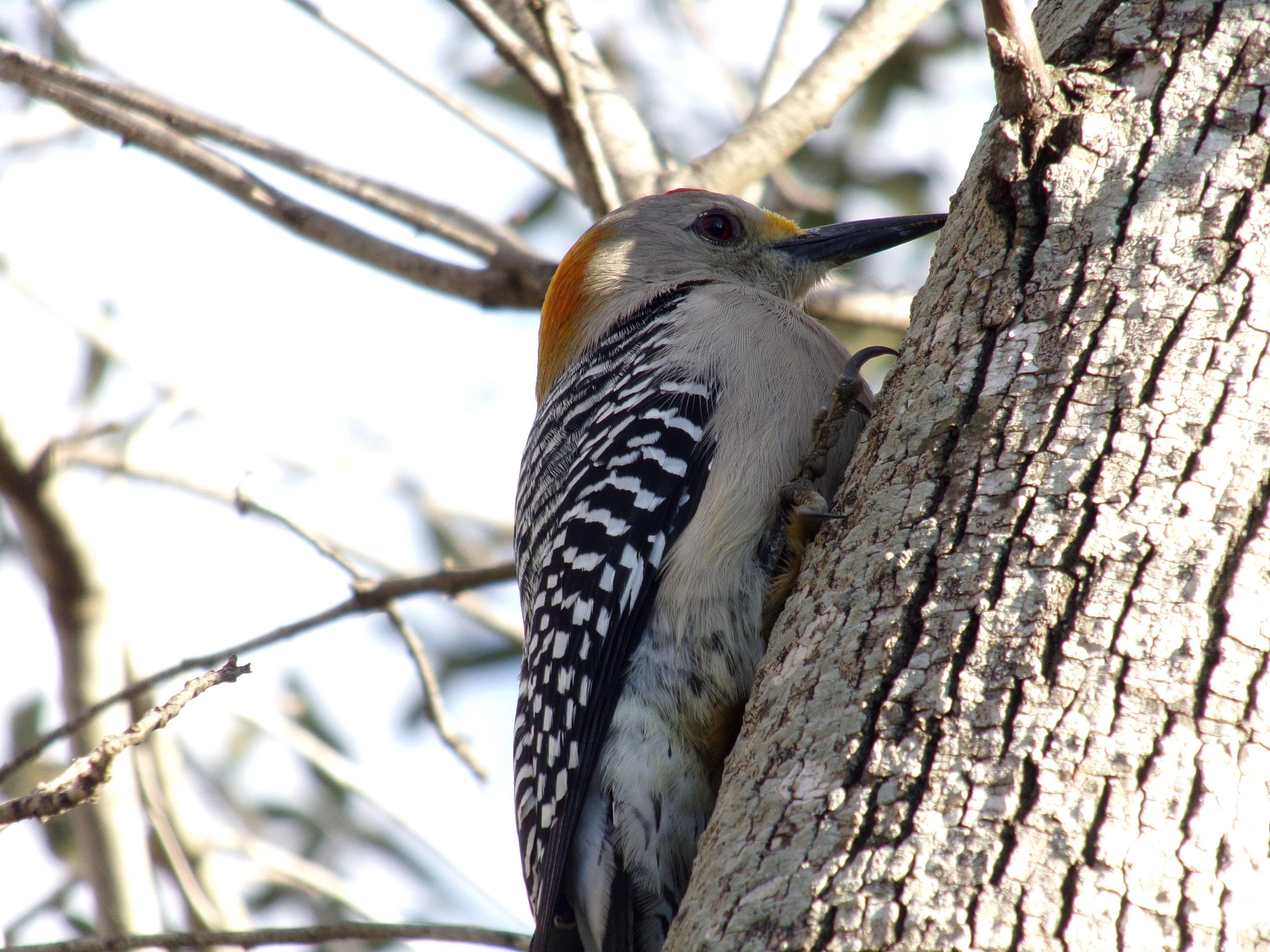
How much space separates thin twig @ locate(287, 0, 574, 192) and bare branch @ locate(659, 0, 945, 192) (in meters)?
0.98

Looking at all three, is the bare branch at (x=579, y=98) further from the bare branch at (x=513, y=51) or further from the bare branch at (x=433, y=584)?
the bare branch at (x=433, y=584)

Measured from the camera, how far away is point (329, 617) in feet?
12.6

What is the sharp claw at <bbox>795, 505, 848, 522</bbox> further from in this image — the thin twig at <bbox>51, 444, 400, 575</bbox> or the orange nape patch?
the orange nape patch

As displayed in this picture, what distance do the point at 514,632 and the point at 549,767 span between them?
3.80 meters

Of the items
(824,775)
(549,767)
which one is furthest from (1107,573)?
(549,767)

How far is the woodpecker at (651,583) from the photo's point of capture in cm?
Result: 298

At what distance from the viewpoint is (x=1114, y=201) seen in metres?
2.25

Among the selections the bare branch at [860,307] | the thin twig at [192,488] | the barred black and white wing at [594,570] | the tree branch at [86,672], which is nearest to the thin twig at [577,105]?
the barred black and white wing at [594,570]

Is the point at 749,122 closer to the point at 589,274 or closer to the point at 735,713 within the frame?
the point at 589,274

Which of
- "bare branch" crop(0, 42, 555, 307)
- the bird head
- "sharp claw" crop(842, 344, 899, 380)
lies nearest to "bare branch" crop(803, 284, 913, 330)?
the bird head

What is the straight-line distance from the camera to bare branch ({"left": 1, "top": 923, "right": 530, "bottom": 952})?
8.71ft

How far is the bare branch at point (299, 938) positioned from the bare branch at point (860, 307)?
3.09 metres

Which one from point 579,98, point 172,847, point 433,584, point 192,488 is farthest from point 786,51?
point 172,847

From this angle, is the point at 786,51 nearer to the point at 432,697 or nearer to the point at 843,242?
the point at 843,242
